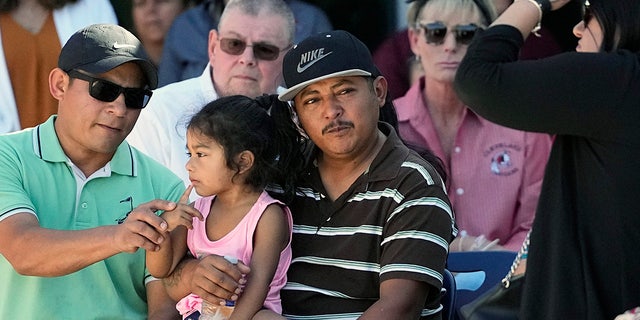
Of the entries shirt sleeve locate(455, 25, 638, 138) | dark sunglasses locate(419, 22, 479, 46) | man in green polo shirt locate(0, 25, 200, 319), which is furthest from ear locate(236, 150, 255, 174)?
dark sunglasses locate(419, 22, 479, 46)

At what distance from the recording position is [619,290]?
3379mm

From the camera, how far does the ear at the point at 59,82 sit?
13.2ft

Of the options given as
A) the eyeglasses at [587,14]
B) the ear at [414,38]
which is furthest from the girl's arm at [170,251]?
the ear at [414,38]

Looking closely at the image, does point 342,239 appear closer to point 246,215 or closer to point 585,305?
point 246,215

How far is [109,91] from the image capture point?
3.98m

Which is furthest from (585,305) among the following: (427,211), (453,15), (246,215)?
(453,15)

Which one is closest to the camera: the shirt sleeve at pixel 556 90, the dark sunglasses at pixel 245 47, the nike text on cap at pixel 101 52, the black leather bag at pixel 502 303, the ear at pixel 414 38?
the shirt sleeve at pixel 556 90

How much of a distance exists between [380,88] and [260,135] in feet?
1.35

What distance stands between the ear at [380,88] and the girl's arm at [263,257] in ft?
1.56

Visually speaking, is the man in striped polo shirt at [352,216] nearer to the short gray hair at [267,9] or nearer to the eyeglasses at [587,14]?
the eyeglasses at [587,14]

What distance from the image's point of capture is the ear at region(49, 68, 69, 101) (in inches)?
159

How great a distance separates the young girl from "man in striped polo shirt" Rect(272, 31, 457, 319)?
0.10 meters

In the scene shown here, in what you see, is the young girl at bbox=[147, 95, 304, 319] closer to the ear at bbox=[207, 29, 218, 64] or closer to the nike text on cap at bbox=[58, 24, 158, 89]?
the nike text on cap at bbox=[58, 24, 158, 89]

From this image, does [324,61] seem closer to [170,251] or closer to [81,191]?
[170,251]
